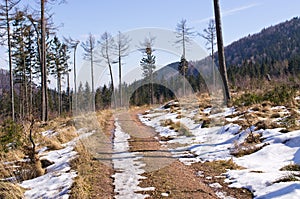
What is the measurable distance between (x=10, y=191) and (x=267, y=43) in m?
172

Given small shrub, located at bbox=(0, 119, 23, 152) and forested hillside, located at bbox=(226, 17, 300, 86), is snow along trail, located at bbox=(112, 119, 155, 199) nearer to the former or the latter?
small shrub, located at bbox=(0, 119, 23, 152)

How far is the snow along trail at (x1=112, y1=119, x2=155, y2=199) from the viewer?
4711 mm

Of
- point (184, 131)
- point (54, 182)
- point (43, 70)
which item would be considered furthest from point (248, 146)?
point (43, 70)

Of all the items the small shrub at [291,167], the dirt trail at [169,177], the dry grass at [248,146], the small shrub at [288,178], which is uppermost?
the dry grass at [248,146]

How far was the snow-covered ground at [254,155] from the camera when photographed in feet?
14.6

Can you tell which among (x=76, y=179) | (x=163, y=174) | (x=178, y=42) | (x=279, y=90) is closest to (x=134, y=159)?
(x=163, y=174)

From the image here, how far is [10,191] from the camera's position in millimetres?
4676

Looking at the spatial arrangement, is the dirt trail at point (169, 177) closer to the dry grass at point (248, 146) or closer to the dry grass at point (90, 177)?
the dry grass at point (90, 177)

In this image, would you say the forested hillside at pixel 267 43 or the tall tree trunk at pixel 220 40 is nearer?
the tall tree trunk at pixel 220 40

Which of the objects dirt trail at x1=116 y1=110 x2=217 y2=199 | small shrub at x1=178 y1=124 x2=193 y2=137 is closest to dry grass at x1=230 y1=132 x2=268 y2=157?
dirt trail at x1=116 y1=110 x2=217 y2=199

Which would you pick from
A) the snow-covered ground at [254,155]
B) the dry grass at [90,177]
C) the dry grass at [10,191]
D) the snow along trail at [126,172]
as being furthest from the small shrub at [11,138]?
the snow-covered ground at [254,155]

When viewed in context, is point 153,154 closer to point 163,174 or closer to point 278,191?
point 163,174

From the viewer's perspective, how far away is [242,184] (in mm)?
4828

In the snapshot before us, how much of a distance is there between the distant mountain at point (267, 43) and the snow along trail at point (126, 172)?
130 metres
